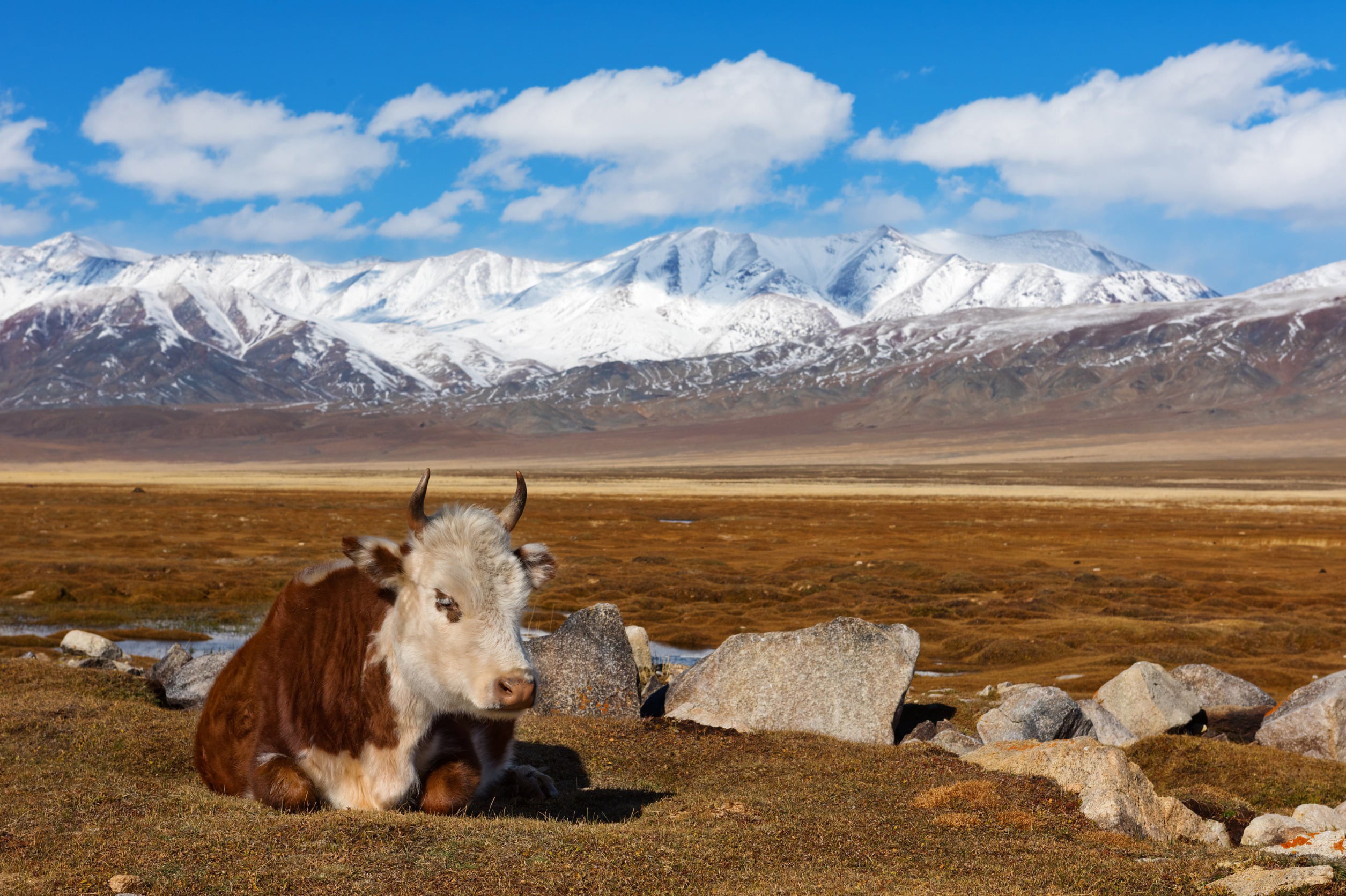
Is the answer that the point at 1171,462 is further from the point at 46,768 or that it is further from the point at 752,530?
the point at 46,768

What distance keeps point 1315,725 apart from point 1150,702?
1.82 metres

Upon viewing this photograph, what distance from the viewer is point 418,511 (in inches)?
236

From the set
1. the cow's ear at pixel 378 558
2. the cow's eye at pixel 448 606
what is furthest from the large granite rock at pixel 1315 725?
the cow's ear at pixel 378 558

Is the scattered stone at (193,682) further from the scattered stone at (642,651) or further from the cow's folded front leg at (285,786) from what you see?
the scattered stone at (642,651)

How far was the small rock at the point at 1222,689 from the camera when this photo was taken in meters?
15.5

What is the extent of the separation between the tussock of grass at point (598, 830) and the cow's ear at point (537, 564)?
156cm

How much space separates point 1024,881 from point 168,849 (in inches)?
195

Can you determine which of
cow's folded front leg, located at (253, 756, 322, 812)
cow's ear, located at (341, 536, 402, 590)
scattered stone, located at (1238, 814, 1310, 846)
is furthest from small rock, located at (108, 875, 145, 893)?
scattered stone, located at (1238, 814, 1310, 846)

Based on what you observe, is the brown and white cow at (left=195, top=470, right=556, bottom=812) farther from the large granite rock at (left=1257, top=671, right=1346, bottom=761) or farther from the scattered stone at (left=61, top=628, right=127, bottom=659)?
the scattered stone at (left=61, top=628, right=127, bottom=659)

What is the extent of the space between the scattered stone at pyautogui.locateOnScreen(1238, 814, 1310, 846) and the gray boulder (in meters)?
3.54

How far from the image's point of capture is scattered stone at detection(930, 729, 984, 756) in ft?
38.0

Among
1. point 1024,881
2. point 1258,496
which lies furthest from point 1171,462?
point 1024,881

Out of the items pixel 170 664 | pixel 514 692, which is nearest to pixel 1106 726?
pixel 514 692

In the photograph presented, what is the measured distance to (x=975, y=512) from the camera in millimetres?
68562
